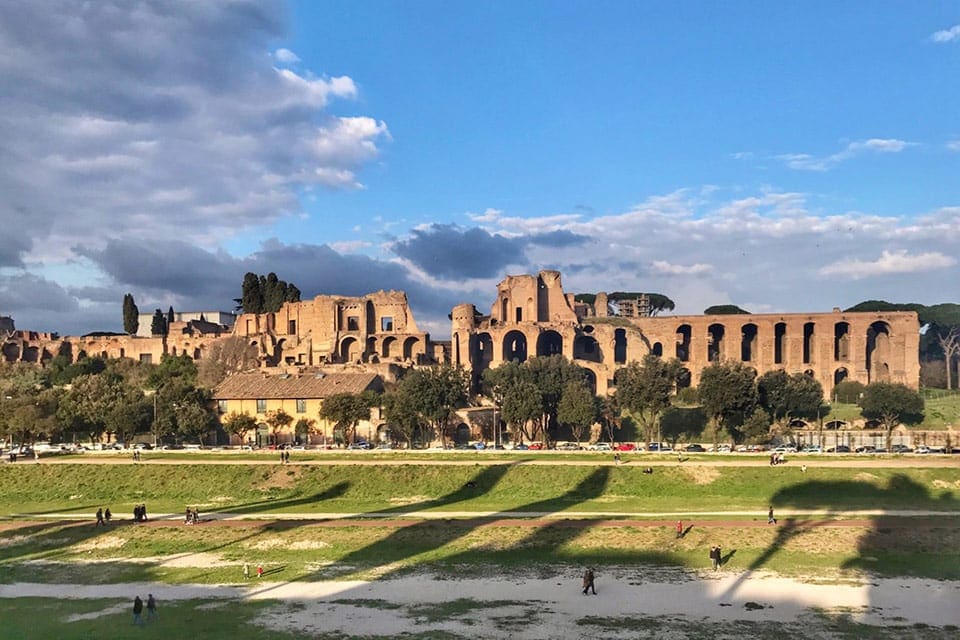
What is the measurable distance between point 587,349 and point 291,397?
1369 inches

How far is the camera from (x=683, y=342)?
82.6 metres

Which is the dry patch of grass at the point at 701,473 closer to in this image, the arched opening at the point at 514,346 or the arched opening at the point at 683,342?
the arched opening at the point at 514,346

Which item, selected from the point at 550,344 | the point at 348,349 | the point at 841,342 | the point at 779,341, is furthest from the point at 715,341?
the point at 348,349

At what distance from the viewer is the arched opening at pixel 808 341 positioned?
7712 centimetres

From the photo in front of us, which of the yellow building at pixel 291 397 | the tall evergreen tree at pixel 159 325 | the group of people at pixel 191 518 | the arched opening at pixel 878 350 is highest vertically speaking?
the tall evergreen tree at pixel 159 325

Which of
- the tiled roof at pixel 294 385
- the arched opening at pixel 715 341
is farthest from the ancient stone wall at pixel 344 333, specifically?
the arched opening at pixel 715 341

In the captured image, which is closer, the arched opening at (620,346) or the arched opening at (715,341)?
the arched opening at (715,341)

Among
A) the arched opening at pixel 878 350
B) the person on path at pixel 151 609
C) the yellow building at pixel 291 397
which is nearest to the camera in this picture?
the person on path at pixel 151 609

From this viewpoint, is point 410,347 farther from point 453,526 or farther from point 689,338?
point 453,526

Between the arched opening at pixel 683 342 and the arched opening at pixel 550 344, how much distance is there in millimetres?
11916

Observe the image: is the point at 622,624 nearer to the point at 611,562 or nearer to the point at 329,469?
the point at 611,562

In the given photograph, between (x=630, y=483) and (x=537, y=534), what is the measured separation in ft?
36.0

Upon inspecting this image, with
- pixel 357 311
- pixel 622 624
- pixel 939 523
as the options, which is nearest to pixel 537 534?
pixel 622 624

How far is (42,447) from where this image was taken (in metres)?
54.8
